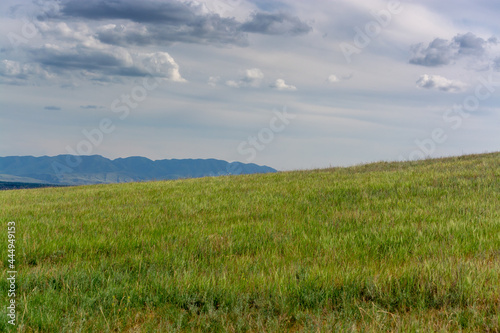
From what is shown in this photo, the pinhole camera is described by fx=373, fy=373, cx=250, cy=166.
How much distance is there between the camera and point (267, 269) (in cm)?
528

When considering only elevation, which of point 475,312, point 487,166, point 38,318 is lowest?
point 38,318

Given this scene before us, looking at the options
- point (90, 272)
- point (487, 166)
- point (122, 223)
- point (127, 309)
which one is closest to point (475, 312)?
point (127, 309)

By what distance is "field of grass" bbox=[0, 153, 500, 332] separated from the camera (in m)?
3.84

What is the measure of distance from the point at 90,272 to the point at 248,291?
234 centimetres

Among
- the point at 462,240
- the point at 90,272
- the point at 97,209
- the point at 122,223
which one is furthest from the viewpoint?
the point at 97,209

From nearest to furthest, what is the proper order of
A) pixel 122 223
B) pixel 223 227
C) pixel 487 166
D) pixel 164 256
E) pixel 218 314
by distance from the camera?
pixel 218 314 → pixel 164 256 → pixel 223 227 → pixel 122 223 → pixel 487 166

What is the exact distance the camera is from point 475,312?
145 inches

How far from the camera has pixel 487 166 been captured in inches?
652

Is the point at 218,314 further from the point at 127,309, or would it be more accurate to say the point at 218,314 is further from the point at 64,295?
the point at 64,295

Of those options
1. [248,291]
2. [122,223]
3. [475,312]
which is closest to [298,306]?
[248,291]

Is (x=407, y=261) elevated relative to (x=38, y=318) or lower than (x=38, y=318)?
elevated

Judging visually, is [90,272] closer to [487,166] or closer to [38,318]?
[38,318]

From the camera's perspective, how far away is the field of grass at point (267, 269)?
3.84 metres

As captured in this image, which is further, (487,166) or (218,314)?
(487,166)
